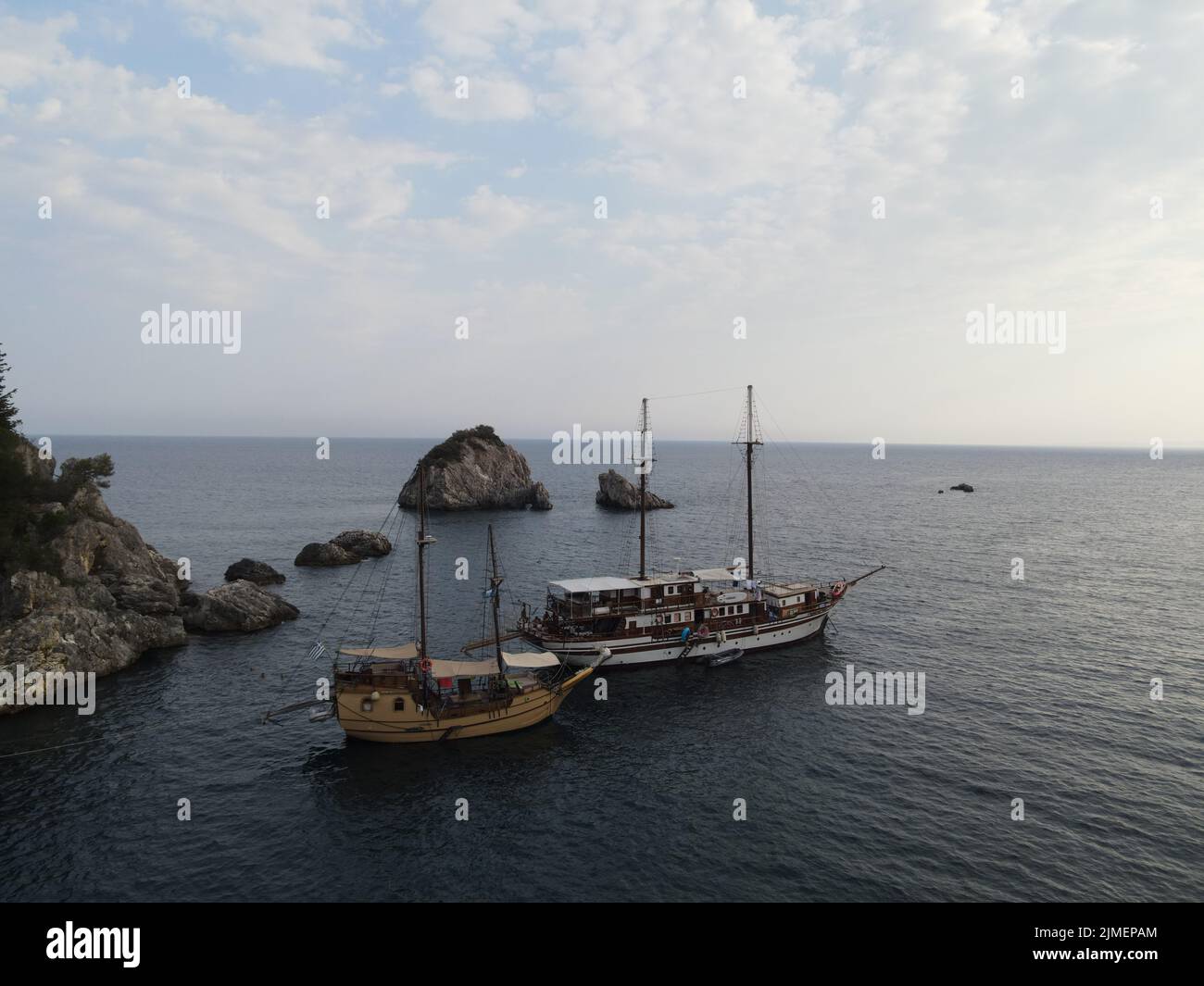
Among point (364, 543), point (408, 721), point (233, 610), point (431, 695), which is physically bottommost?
point (408, 721)

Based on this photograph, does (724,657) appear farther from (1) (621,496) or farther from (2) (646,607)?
(1) (621,496)

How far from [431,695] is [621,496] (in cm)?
10641

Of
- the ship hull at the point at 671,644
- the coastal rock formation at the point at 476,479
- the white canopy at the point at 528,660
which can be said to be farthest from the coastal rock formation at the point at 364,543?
the white canopy at the point at 528,660

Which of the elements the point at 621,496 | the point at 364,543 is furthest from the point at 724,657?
the point at 621,496

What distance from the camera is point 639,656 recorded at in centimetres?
4988

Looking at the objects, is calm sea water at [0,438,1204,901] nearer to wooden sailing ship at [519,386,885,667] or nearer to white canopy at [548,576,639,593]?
wooden sailing ship at [519,386,885,667]

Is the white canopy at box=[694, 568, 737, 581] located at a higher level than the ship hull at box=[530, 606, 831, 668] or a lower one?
higher

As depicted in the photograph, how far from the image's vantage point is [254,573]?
7206 centimetres

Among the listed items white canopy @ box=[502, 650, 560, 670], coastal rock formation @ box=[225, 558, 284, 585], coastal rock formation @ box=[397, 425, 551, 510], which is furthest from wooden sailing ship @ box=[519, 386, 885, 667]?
coastal rock formation @ box=[397, 425, 551, 510]

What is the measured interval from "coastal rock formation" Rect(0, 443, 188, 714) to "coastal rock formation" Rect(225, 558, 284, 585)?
10879 millimetres

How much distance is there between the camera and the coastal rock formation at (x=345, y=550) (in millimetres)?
82438

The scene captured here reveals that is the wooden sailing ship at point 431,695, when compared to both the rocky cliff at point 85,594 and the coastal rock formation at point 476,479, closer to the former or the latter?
the rocky cliff at point 85,594

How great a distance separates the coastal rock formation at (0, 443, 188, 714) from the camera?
140ft

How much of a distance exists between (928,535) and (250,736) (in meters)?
105
